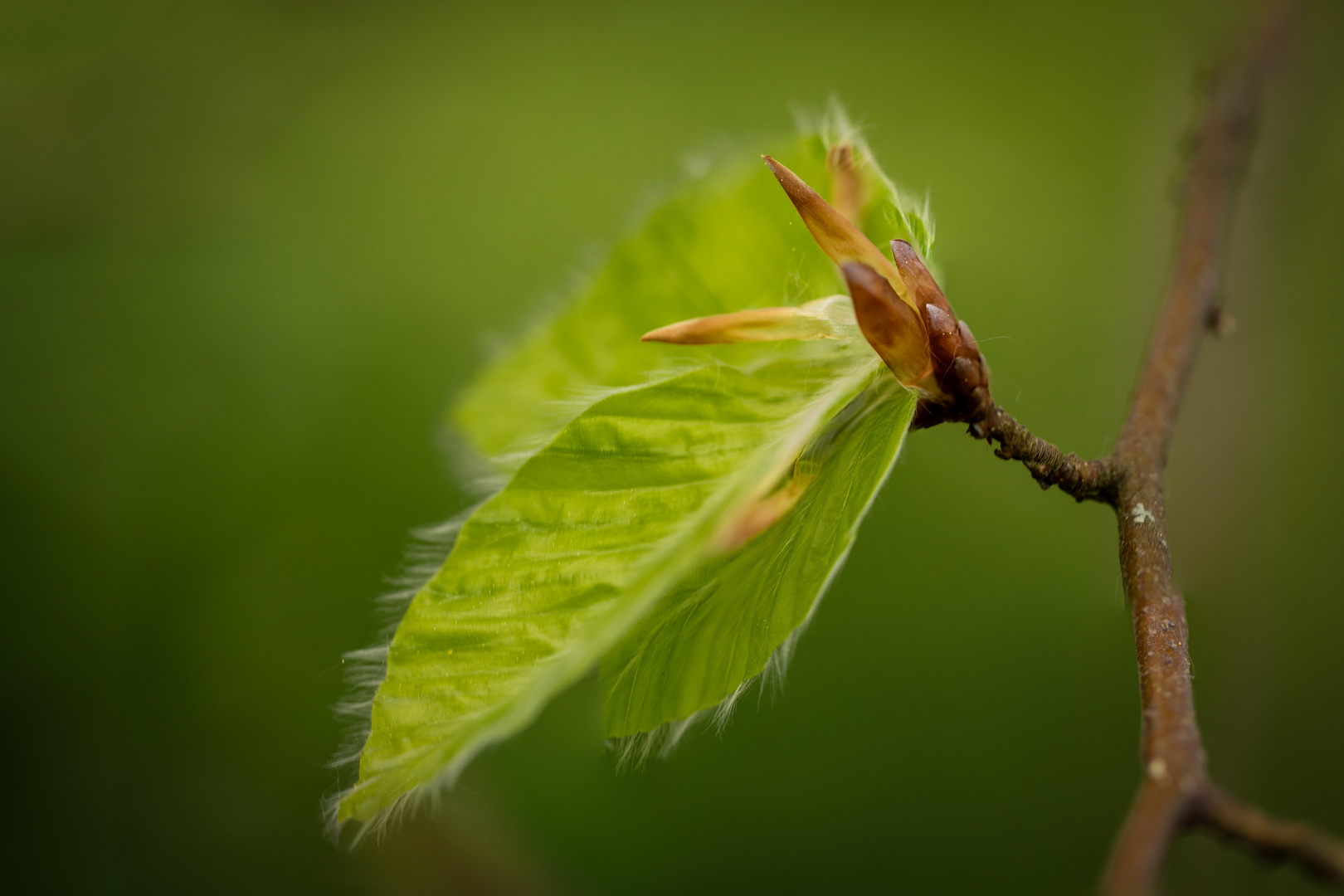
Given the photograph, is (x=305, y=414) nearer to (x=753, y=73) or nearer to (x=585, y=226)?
(x=585, y=226)

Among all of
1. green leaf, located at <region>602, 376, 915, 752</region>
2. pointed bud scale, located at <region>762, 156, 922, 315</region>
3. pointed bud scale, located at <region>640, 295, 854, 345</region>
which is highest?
pointed bud scale, located at <region>762, 156, 922, 315</region>

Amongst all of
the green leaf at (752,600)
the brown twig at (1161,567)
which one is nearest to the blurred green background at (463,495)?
the brown twig at (1161,567)

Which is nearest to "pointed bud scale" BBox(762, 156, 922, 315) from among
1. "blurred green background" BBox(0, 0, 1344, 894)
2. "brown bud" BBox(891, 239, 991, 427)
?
"brown bud" BBox(891, 239, 991, 427)

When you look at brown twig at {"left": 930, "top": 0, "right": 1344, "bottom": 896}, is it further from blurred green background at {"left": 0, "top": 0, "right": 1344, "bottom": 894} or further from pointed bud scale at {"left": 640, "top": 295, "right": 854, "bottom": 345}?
blurred green background at {"left": 0, "top": 0, "right": 1344, "bottom": 894}

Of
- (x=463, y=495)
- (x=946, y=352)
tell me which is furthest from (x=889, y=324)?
(x=463, y=495)

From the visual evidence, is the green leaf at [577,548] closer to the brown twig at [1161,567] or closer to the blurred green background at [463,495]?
the brown twig at [1161,567]

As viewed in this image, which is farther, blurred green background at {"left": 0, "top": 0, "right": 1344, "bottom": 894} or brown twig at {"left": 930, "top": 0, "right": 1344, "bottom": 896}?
blurred green background at {"left": 0, "top": 0, "right": 1344, "bottom": 894}

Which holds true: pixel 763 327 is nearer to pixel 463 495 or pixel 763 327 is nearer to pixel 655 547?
pixel 655 547

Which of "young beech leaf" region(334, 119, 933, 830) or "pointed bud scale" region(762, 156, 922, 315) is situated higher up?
"pointed bud scale" region(762, 156, 922, 315)
